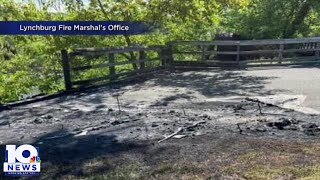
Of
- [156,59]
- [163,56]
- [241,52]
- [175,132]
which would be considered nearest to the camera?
[175,132]

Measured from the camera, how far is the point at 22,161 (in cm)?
496

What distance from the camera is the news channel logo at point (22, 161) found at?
4648mm

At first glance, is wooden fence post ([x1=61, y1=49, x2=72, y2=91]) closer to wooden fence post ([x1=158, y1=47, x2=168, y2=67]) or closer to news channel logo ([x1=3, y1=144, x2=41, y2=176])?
wooden fence post ([x1=158, y1=47, x2=168, y2=67])

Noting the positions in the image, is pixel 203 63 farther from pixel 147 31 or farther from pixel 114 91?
pixel 114 91

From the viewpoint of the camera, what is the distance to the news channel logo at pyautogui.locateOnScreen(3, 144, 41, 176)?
4.65 m

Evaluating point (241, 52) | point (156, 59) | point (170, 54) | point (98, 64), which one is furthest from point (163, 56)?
point (98, 64)

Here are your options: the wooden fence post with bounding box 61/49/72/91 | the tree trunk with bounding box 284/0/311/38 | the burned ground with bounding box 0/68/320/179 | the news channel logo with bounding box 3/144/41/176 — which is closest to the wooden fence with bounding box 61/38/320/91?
the wooden fence post with bounding box 61/49/72/91

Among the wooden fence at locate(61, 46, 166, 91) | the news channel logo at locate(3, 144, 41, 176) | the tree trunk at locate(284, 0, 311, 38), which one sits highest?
the tree trunk at locate(284, 0, 311, 38)

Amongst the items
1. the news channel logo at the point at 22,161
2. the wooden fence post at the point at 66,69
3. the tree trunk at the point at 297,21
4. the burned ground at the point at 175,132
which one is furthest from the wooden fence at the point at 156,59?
the news channel logo at the point at 22,161

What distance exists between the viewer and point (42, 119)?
7570 millimetres

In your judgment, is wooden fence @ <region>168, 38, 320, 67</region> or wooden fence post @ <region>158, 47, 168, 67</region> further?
wooden fence @ <region>168, 38, 320, 67</region>

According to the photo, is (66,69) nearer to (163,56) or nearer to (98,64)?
(98,64)

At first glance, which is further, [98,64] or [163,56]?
[163,56]

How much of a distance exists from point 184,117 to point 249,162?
2.70m
